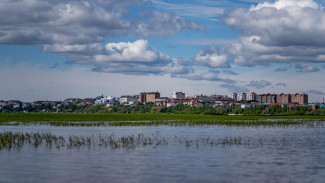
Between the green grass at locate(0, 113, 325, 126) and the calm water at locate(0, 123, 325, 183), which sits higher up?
the green grass at locate(0, 113, 325, 126)

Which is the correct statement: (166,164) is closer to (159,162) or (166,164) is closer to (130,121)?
(159,162)

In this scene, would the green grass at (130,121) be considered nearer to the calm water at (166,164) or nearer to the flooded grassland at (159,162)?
the flooded grassland at (159,162)

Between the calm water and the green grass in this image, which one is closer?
the calm water

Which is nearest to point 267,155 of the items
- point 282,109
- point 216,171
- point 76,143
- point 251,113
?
point 216,171

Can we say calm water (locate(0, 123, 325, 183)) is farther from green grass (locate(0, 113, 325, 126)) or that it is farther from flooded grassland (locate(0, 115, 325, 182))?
green grass (locate(0, 113, 325, 126))

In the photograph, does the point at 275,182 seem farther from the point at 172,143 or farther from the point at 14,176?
the point at 172,143

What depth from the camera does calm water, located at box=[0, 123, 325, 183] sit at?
1881 cm

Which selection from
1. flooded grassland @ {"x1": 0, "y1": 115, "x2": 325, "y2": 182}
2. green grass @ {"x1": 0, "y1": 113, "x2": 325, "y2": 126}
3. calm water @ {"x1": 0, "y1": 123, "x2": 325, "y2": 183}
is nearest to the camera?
calm water @ {"x1": 0, "y1": 123, "x2": 325, "y2": 183}

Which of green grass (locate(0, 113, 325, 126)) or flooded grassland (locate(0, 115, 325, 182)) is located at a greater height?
green grass (locate(0, 113, 325, 126))

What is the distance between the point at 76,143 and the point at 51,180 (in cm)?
1305

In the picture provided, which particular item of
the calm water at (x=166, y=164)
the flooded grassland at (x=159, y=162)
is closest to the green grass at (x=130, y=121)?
the flooded grassland at (x=159, y=162)

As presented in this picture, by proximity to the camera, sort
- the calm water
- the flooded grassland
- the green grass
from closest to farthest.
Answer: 1. the calm water
2. the flooded grassland
3. the green grass

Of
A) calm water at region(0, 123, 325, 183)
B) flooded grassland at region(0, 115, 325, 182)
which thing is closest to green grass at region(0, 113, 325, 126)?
flooded grassland at region(0, 115, 325, 182)

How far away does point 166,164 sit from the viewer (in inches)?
878
